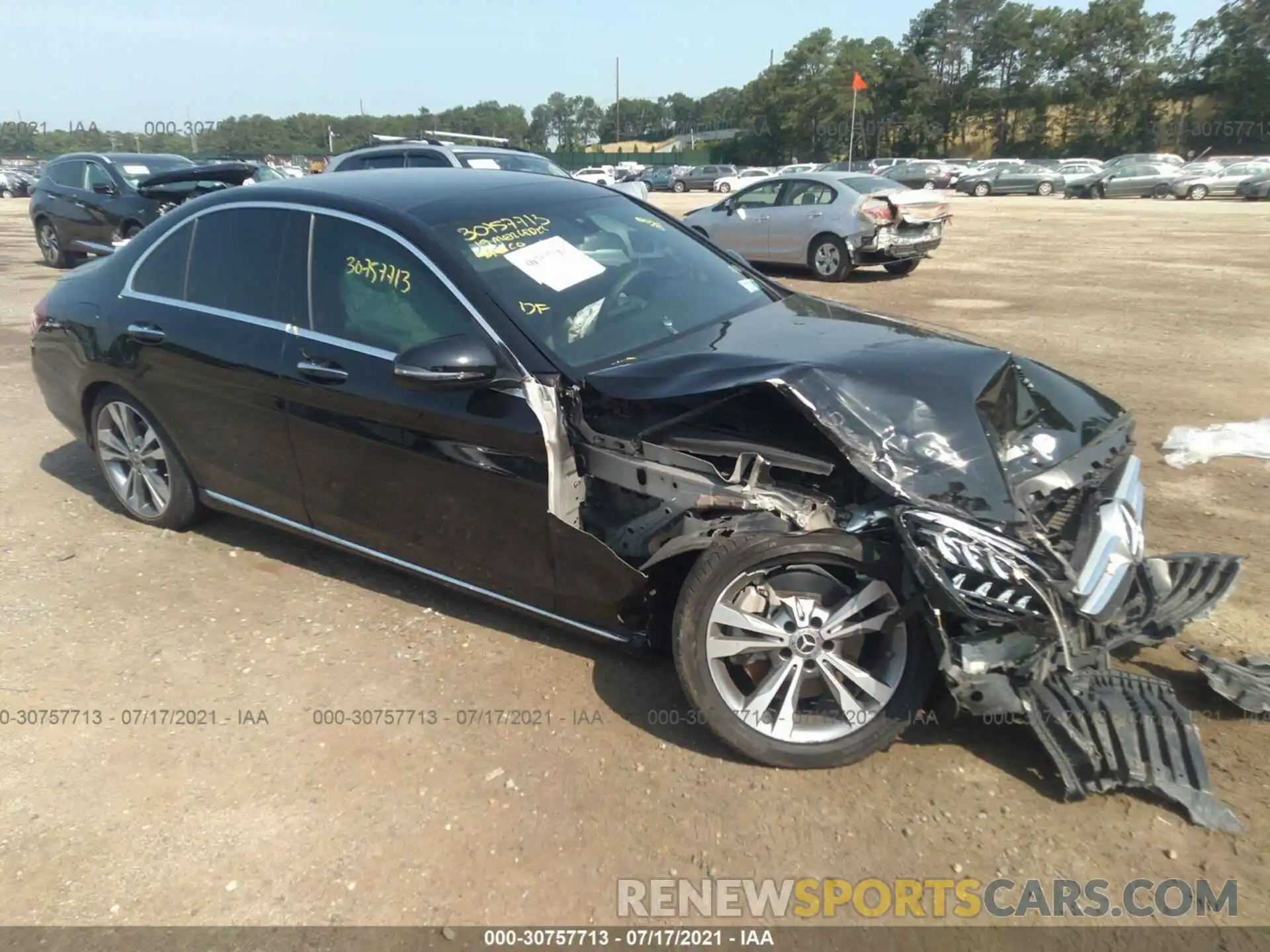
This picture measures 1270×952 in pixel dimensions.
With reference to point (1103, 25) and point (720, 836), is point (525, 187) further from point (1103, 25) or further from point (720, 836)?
point (1103, 25)

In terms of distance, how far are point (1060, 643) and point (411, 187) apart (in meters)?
3.12

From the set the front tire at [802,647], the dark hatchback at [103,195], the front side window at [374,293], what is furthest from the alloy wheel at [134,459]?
the dark hatchback at [103,195]

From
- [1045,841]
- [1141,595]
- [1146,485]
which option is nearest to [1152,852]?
[1045,841]

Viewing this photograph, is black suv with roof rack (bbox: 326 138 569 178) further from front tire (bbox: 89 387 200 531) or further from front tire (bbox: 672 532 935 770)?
front tire (bbox: 672 532 935 770)

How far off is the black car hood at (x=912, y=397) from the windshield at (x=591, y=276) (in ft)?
0.62

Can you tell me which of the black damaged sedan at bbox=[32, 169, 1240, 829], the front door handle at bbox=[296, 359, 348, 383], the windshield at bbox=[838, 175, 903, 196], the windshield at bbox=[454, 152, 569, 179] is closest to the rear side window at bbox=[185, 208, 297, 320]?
the black damaged sedan at bbox=[32, 169, 1240, 829]

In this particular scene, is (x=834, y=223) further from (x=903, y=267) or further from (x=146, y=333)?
(x=146, y=333)

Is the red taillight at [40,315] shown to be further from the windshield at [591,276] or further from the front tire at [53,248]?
the front tire at [53,248]

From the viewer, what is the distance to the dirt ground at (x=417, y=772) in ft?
8.33

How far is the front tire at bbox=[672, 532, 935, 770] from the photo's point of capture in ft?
9.12

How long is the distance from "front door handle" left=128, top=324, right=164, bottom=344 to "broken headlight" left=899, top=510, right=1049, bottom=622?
11.6ft

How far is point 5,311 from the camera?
37.1 ft

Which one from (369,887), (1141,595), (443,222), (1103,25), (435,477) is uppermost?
(1103,25)

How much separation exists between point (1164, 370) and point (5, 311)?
12746 millimetres
